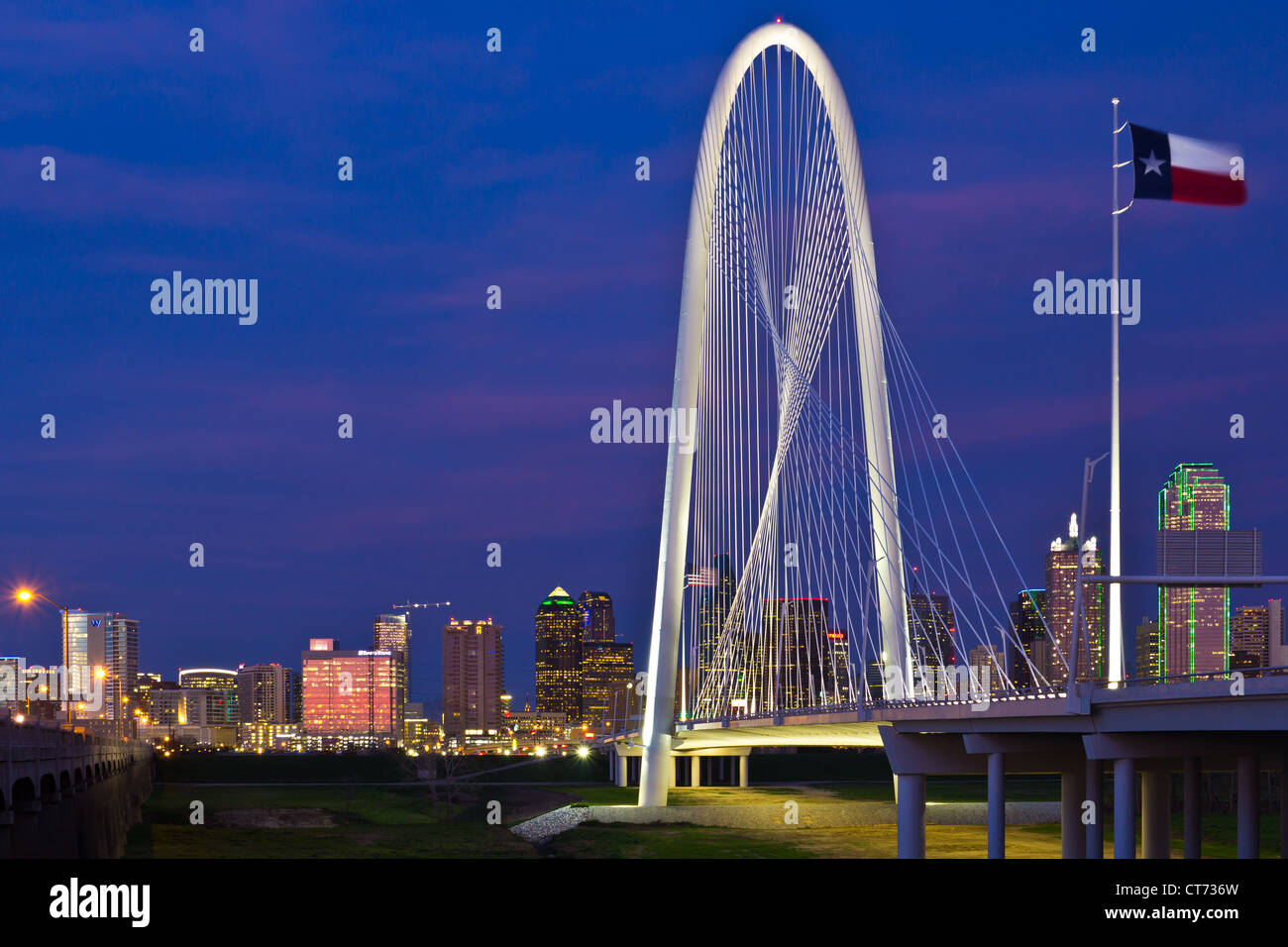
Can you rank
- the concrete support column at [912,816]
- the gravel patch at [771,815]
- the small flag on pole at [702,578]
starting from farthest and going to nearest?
the gravel patch at [771,815]
the small flag on pole at [702,578]
the concrete support column at [912,816]

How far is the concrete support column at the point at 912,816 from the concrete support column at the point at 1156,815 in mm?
6667

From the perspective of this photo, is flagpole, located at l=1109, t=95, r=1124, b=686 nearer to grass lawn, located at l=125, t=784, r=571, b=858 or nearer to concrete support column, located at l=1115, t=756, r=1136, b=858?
concrete support column, located at l=1115, t=756, r=1136, b=858

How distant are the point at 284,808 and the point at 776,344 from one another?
4961 cm

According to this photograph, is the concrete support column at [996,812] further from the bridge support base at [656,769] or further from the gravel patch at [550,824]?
the gravel patch at [550,824]

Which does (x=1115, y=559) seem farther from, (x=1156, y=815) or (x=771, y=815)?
(x=771, y=815)

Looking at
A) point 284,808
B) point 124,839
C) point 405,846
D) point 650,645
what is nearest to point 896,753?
point 650,645

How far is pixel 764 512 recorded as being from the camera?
74.9m

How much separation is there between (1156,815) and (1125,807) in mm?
11968

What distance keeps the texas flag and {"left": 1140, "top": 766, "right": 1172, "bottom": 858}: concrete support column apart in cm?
1825

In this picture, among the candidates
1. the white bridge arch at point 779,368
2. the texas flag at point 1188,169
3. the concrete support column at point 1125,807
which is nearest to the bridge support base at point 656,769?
the white bridge arch at point 779,368

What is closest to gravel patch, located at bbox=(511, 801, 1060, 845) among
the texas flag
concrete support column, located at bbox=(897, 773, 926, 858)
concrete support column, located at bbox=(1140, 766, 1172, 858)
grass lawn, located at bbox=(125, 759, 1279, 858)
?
grass lawn, located at bbox=(125, 759, 1279, 858)

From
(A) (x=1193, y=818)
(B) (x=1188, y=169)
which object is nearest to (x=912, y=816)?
(A) (x=1193, y=818)

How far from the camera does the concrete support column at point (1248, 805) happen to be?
4472 centimetres
